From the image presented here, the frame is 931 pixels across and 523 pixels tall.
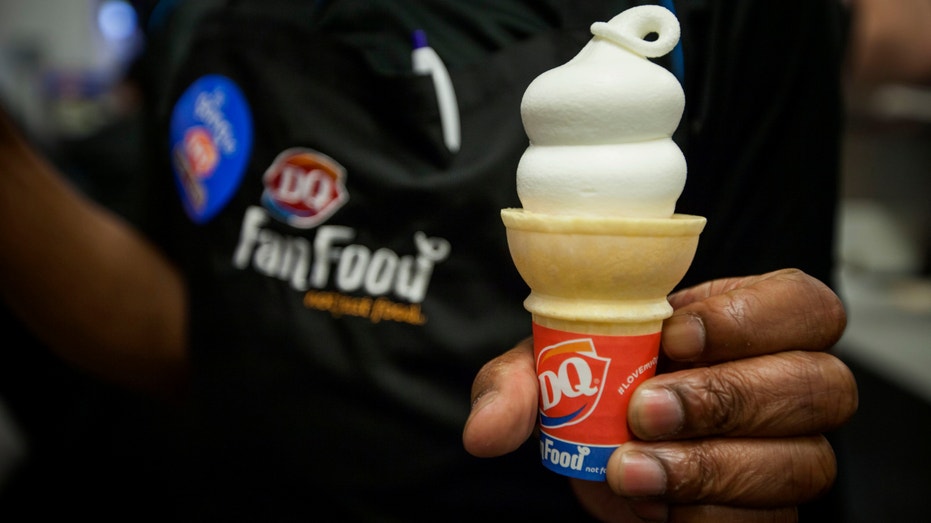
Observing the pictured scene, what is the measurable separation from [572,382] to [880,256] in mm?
1576

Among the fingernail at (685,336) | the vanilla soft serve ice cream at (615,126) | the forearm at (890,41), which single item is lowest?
the fingernail at (685,336)

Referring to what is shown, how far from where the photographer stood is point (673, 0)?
1.30 feet

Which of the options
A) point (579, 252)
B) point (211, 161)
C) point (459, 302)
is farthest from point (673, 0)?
point (211, 161)

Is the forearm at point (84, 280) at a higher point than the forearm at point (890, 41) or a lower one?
lower

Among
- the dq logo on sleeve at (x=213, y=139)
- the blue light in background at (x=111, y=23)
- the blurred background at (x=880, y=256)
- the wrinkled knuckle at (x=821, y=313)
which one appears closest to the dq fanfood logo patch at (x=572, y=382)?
the wrinkled knuckle at (x=821, y=313)

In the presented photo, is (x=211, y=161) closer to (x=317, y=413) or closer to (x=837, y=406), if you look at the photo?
(x=317, y=413)

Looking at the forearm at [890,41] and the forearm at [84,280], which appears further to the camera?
the forearm at [84,280]

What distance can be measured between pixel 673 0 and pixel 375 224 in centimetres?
41

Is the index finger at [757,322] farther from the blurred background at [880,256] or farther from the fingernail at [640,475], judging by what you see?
the blurred background at [880,256]

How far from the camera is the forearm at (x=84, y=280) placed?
3.20 feet

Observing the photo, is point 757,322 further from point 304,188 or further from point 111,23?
point 111,23

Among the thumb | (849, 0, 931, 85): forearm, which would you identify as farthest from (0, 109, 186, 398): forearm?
(849, 0, 931, 85): forearm

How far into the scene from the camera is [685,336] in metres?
0.42

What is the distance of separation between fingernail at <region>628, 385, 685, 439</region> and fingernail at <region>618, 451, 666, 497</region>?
1cm
